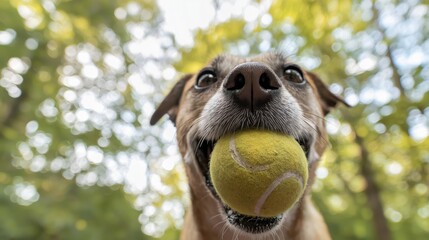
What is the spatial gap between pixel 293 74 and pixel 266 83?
27.5 inches

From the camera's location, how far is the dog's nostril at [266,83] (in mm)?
1545

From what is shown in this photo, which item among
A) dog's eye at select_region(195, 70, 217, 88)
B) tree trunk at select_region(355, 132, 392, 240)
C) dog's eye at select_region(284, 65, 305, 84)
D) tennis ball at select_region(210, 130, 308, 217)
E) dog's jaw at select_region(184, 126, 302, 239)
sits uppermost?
tennis ball at select_region(210, 130, 308, 217)

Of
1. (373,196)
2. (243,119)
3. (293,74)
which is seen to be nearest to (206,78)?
(293,74)

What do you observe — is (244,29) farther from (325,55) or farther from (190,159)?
(190,159)

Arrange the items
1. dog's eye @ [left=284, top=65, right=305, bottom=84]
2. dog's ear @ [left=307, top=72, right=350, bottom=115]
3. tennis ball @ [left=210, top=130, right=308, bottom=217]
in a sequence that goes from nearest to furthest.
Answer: tennis ball @ [left=210, top=130, right=308, bottom=217]
dog's eye @ [left=284, top=65, right=305, bottom=84]
dog's ear @ [left=307, top=72, right=350, bottom=115]

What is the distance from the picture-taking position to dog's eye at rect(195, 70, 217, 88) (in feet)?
7.57

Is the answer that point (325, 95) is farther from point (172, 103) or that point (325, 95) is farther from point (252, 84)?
point (252, 84)

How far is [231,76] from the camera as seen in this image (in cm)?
159

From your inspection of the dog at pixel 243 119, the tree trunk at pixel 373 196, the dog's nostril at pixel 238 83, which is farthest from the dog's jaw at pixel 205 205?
the tree trunk at pixel 373 196

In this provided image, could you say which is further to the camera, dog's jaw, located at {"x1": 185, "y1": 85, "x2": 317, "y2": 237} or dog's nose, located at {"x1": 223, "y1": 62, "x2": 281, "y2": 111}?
dog's jaw, located at {"x1": 185, "y1": 85, "x2": 317, "y2": 237}

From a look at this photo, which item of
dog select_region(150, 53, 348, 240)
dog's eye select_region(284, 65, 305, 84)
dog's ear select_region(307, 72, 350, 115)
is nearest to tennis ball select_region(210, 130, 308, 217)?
dog select_region(150, 53, 348, 240)

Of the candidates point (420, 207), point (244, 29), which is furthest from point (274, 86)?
point (420, 207)

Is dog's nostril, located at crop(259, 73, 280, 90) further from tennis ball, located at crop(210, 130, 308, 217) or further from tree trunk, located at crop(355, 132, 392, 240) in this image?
tree trunk, located at crop(355, 132, 392, 240)

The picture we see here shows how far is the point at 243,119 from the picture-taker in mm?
1692
